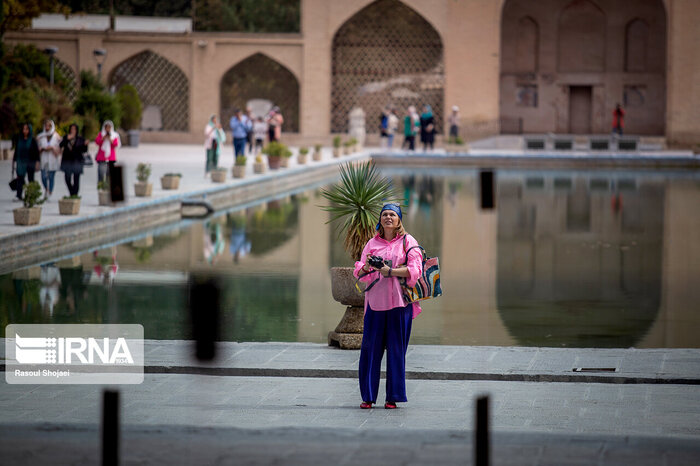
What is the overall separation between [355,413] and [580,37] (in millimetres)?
34774

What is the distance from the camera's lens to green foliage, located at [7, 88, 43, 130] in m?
25.8

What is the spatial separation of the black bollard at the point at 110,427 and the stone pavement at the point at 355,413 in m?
1.26

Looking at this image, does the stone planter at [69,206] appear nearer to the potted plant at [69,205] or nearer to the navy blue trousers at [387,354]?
the potted plant at [69,205]

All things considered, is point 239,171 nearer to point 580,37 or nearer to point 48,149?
point 48,149

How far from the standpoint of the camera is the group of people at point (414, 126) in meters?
32.8

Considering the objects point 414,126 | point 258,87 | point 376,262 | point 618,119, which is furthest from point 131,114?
point 376,262

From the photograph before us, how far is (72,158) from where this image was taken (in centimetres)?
1655

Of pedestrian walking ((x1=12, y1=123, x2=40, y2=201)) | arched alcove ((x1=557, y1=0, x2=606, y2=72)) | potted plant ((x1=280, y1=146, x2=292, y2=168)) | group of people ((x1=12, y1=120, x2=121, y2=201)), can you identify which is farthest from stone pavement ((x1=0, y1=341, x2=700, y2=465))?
arched alcove ((x1=557, y1=0, x2=606, y2=72))

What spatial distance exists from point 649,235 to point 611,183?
944 centimetres

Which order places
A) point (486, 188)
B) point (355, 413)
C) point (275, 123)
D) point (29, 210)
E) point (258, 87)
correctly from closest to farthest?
point (355, 413)
point (486, 188)
point (29, 210)
point (275, 123)
point (258, 87)

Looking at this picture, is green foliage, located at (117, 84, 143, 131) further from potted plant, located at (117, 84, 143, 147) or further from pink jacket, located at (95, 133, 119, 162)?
pink jacket, located at (95, 133, 119, 162)

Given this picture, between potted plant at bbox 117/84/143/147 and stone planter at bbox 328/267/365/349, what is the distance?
26.0 meters

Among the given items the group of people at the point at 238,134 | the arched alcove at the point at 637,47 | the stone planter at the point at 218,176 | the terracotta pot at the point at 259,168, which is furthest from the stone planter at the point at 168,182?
the arched alcove at the point at 637,47

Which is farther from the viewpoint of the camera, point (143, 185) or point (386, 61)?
point (386, 61)
